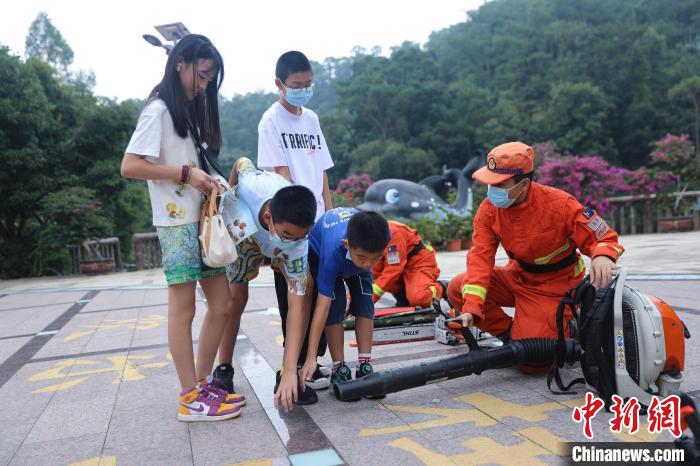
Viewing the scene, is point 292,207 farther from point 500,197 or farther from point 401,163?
point 401,163

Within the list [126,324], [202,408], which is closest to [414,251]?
[202,408]

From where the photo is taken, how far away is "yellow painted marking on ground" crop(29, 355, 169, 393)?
10.5 feet

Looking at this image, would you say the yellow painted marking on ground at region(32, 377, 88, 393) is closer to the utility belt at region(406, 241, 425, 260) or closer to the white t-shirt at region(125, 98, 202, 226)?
the white t-shirt at region(125, 98, 202, 226)

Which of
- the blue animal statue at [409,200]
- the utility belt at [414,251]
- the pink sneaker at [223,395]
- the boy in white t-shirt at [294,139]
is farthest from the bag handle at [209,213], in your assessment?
the blue animal statue at [409,200]

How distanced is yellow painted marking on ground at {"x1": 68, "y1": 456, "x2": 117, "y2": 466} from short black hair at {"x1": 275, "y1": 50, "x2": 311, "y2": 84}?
1862 millimetres

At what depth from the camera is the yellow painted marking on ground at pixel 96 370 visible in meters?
3.21

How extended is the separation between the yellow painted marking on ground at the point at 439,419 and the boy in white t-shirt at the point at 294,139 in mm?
581

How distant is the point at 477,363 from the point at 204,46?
1.78 m

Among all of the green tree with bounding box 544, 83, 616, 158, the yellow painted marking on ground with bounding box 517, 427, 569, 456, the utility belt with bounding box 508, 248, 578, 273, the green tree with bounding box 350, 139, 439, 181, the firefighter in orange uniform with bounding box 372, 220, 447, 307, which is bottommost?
the yellow painted marking on ground with bounding box 517, 427, 569, 456

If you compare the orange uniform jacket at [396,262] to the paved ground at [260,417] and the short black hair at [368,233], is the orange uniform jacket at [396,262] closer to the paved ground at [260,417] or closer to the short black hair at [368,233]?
the paved ground at [260,417]

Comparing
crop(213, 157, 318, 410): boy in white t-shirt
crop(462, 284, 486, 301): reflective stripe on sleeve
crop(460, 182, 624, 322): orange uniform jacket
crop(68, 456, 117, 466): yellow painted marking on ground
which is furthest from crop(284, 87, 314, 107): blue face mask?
crop(68, 456, 117, 466): yellow painted marking on ground

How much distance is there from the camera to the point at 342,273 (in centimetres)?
262

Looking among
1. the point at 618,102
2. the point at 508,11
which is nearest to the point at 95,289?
the point at 618,102

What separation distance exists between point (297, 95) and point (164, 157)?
2.70ft
